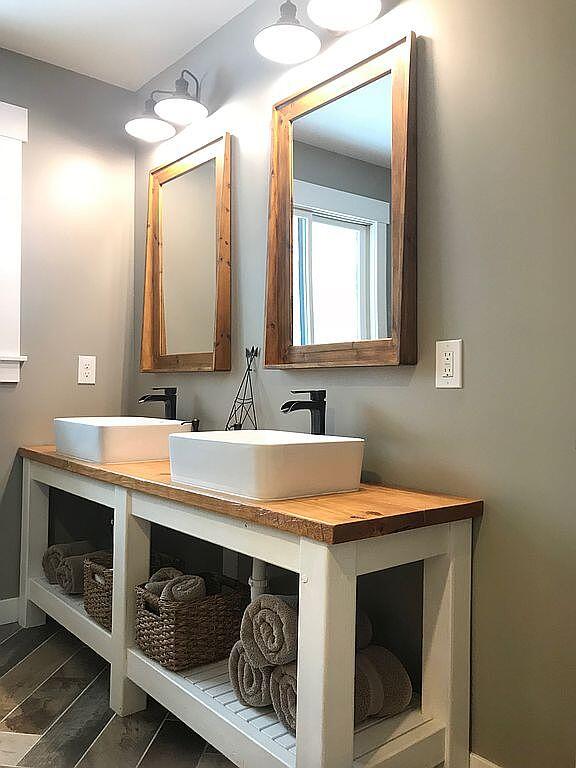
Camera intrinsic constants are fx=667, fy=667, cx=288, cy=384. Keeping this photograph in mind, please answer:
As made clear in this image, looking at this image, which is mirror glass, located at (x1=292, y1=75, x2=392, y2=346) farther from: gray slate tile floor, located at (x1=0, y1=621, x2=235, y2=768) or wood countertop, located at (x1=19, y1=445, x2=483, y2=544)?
gray slate tile floor, located at (x1=0, y1=621, x2=235, y2=768)

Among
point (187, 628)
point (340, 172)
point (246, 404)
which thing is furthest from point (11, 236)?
point (187, 628)

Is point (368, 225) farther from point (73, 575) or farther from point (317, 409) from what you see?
point (73, 575)

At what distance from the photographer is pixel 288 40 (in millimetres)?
1966

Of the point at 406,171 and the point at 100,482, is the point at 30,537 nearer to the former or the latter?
the point at 100,482

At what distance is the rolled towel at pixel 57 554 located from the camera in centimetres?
254

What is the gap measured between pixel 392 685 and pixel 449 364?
795 mm

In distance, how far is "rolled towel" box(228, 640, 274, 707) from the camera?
1595 mm

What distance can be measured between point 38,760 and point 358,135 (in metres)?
1.89

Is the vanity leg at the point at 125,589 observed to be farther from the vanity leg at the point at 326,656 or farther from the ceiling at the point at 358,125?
the ceiling at the point at 358,125

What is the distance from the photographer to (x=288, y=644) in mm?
1543

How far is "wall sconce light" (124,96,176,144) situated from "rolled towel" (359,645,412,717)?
81.0 inches

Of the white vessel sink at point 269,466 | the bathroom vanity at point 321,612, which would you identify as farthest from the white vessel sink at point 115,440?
the white vessel sink at point 269,466

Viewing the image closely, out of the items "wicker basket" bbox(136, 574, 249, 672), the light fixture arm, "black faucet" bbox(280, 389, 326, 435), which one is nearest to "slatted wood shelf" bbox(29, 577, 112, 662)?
"wicker basket" bbox(136, 574, 249, 672)

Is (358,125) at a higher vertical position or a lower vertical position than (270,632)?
higher
